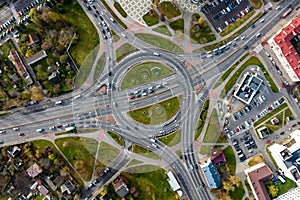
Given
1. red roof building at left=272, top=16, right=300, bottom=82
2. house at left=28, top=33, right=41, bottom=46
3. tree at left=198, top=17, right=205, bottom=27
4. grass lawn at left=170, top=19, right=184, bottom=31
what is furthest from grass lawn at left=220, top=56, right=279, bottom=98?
house at left=28, top=33, right=41, bottom=46

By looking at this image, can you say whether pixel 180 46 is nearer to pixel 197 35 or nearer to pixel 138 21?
pixel 197 35

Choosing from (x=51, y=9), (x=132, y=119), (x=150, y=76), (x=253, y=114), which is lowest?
(x=253, y=114)

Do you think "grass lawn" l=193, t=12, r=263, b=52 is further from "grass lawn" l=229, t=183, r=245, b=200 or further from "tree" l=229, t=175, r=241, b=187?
"grass lawn" l=229, t=183, r=245, b=200

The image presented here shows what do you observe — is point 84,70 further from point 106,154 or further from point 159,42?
point 106,154

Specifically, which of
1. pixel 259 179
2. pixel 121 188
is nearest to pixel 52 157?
pixel 121 188

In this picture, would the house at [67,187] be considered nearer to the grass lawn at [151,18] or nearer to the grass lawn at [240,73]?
the grass lawn at [240,73]

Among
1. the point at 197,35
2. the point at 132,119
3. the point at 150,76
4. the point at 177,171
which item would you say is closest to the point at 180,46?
the point at 197,35

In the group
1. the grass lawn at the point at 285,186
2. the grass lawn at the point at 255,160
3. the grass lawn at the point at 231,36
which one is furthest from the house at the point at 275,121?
the grass lawn at the point at 231,36
